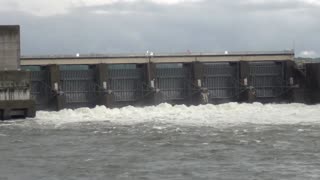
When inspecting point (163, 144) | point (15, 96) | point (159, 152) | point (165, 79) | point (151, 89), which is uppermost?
point (165, 79)

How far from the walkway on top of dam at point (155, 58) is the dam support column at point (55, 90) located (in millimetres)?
1450

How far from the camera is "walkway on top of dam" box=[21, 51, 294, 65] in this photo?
4516cm

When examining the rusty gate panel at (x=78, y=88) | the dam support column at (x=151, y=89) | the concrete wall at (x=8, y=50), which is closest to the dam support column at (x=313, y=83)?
the dam support column at (x=151, y=89)

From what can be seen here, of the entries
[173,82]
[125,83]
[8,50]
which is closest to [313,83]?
[173,82]

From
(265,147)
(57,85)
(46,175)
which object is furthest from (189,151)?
(57,85)

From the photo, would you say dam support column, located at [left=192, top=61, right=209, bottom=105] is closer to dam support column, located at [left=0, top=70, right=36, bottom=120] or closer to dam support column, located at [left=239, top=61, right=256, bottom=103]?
dam support column, located at [left=239, top=61, right=256, bottom=103]

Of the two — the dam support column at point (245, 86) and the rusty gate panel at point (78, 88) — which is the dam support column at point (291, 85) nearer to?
the dam support column at point (245, 86)

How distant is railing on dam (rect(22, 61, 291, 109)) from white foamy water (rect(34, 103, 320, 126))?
145 cm

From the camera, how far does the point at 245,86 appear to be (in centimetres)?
4638

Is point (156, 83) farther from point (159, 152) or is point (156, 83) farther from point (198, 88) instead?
point (159, 152)

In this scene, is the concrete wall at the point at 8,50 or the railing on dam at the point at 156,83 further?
the railing on dam at the point at 156,83

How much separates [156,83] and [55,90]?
7.38 m

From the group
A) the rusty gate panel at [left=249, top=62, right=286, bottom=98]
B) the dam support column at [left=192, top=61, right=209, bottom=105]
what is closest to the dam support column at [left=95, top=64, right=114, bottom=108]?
the dam support column at [left=192, top=61, right=209, bottom=105]

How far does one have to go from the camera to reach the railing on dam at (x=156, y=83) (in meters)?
43.6
